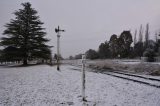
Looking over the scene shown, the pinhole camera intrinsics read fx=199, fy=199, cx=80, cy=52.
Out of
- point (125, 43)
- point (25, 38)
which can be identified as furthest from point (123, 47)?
point (25, 38)

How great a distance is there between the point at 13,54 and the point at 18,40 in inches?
121

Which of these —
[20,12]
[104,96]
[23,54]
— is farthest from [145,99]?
[20,12]

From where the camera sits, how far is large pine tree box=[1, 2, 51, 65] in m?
40.9

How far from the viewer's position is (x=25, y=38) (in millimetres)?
42062

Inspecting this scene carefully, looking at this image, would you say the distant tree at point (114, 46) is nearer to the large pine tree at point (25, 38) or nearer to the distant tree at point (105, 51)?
the distant tree at point (105, 51)

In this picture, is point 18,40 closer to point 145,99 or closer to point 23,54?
point 23,54

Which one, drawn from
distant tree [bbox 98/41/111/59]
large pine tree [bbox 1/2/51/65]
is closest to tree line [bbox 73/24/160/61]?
distant tree [bbox 98/41/111/59]

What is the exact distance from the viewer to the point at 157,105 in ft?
23.2

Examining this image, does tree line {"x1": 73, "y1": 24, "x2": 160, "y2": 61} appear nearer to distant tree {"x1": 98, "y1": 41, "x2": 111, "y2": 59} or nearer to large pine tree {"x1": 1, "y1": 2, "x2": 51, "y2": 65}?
distant tree {"x1": 98, "y1": 41, "x2": 111, "y2": 59}

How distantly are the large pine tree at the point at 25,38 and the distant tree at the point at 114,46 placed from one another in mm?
44963

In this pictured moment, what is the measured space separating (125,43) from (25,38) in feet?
159

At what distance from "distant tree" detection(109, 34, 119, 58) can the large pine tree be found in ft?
148

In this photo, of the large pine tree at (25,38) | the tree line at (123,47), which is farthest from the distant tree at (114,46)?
the large pine tree at (25,38)

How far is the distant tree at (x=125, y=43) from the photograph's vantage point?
3093 inches
